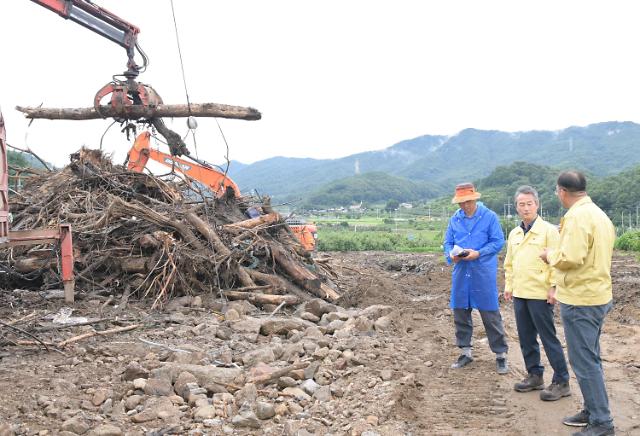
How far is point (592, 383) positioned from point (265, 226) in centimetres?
641

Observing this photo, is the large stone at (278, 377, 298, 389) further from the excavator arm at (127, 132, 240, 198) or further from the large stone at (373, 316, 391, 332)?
the excavator arm at (127, 132, 240, 198)

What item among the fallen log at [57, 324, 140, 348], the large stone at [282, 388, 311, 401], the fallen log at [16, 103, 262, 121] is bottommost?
the large stone at [282, 388, 311, 401]

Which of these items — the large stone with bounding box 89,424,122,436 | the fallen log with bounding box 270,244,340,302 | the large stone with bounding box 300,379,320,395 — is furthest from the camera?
the fallen log with bounding box 270,244,340,302

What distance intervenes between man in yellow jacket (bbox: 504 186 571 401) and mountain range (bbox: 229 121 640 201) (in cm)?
9839

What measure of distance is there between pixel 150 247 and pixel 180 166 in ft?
9.60

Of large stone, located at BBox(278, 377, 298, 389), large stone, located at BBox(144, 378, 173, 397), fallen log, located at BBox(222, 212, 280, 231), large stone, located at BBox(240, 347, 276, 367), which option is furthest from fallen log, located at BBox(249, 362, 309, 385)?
fallen log, located at BBox(222, 212, 280, 231)

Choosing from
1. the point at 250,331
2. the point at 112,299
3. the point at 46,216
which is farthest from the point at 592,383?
the point at 46,216

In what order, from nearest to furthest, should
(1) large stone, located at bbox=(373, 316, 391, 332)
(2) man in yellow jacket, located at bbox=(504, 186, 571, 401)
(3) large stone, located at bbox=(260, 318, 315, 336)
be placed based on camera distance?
(2) man in yellow jacket, located at bbox=(504, 186, 571, 401)
(3) large stone, located at bbox=(260, 318, 315, 336)
(1) large stone, located at bbox=(373, 316, 391, 332)

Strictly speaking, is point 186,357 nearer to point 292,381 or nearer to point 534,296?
point 292,381

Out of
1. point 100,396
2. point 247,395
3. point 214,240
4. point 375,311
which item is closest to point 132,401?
point 100,396

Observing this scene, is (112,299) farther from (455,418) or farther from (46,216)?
(455,418)

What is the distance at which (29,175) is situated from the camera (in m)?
11.1

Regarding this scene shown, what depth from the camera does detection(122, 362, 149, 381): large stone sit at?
15.3ft

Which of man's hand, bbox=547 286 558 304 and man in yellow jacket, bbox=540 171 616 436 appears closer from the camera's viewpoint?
man in yellow jacket, bbox=540 171 616 436
